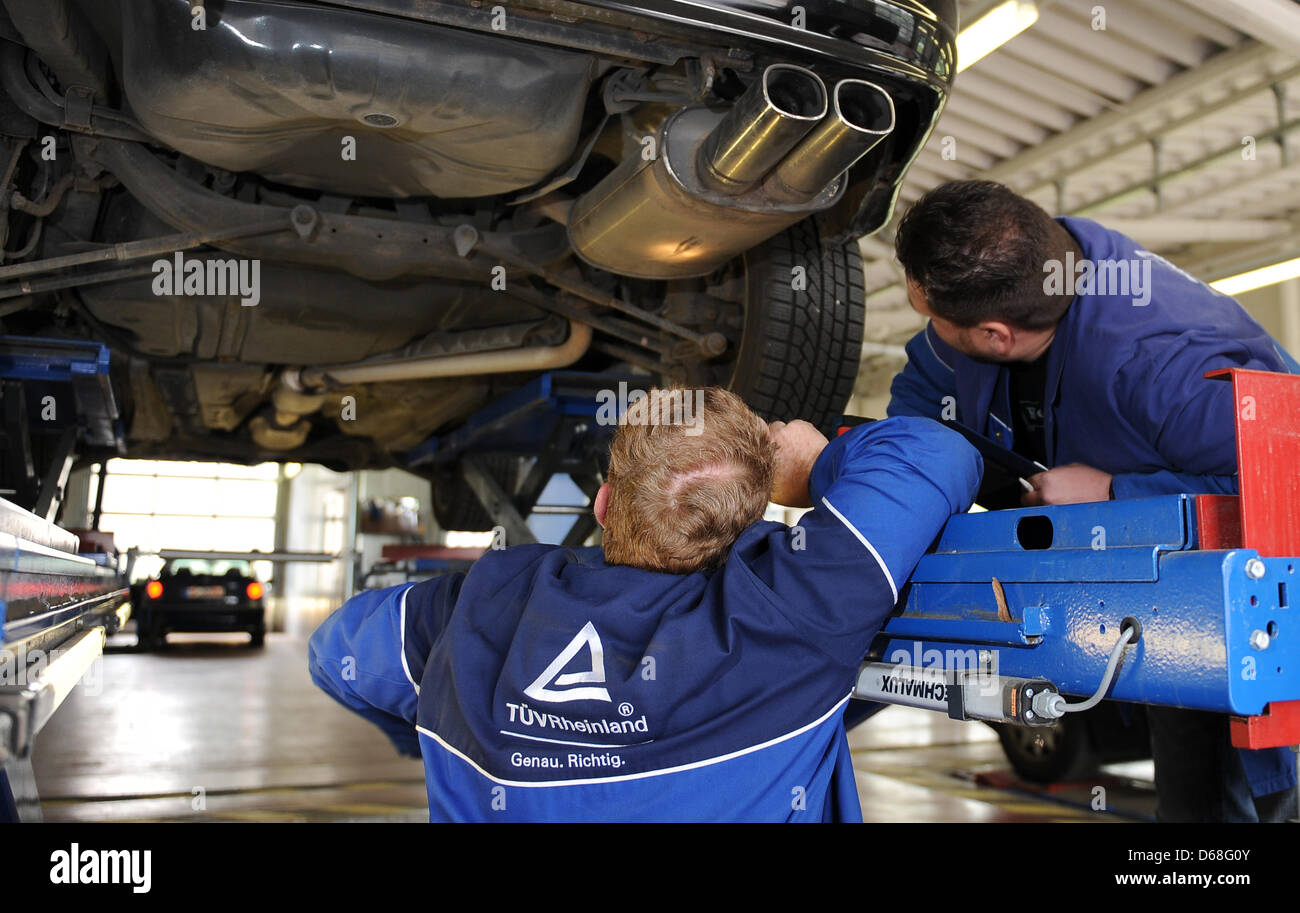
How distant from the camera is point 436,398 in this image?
150 inches

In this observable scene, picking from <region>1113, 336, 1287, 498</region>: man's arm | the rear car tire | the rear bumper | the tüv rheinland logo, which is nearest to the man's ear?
<region>1113, 336, 1287, 498</region>: man's arm

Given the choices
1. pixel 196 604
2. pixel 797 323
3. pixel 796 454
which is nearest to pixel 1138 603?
pixel 796 454

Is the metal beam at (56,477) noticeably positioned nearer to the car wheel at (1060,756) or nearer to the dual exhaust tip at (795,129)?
the dual exhaust tip at (795,129)

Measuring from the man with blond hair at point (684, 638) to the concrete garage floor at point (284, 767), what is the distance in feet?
5.98

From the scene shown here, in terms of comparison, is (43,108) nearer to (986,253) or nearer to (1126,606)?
(986,253)

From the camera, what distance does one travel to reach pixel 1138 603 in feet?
3.59

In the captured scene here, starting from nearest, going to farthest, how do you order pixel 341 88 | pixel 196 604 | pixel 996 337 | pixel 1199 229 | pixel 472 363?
pixel 996 337, pixel 341 88, pixel 472 363, pixel 1199 229, pixel 196 604

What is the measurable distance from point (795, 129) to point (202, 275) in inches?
65.8

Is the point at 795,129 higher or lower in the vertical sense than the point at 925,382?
higher

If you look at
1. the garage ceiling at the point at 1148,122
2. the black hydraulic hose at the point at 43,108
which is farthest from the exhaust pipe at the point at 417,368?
the garage ceiling at the point at 1148,122

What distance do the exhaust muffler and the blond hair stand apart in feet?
2.45

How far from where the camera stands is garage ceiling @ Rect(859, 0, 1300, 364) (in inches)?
205

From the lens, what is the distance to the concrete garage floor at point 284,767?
302 centimetres
